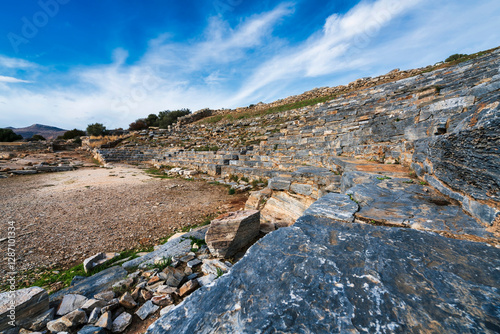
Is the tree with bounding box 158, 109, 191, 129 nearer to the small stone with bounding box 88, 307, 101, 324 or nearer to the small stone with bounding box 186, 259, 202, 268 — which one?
the small stone with bounding box 186, 259, 202, 268

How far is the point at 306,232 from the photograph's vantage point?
1.72 meters

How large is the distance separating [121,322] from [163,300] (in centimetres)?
40

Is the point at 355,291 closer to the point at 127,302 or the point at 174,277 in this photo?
the point at 174,277

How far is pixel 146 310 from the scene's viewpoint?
197 centimetres

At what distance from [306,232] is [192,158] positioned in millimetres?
12086

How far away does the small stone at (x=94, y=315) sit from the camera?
1.84m

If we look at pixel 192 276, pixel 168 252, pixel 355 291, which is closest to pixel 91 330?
pixel 192 276

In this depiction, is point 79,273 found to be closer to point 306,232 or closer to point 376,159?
point 306,232

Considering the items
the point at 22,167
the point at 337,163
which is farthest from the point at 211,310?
the point at 22,167

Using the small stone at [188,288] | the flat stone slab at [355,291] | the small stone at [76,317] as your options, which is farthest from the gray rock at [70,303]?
the flat stone slab at [355,291]

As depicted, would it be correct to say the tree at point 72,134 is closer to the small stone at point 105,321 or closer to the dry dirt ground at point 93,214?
the dry dirt ground at point 93,214

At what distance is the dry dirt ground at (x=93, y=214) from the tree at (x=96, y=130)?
2190cm

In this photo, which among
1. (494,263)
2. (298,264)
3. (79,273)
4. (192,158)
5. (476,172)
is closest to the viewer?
(494,263)

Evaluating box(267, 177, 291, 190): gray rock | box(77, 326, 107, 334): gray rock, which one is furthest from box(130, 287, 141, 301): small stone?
box(267, 177, 291, 190): gray rock
